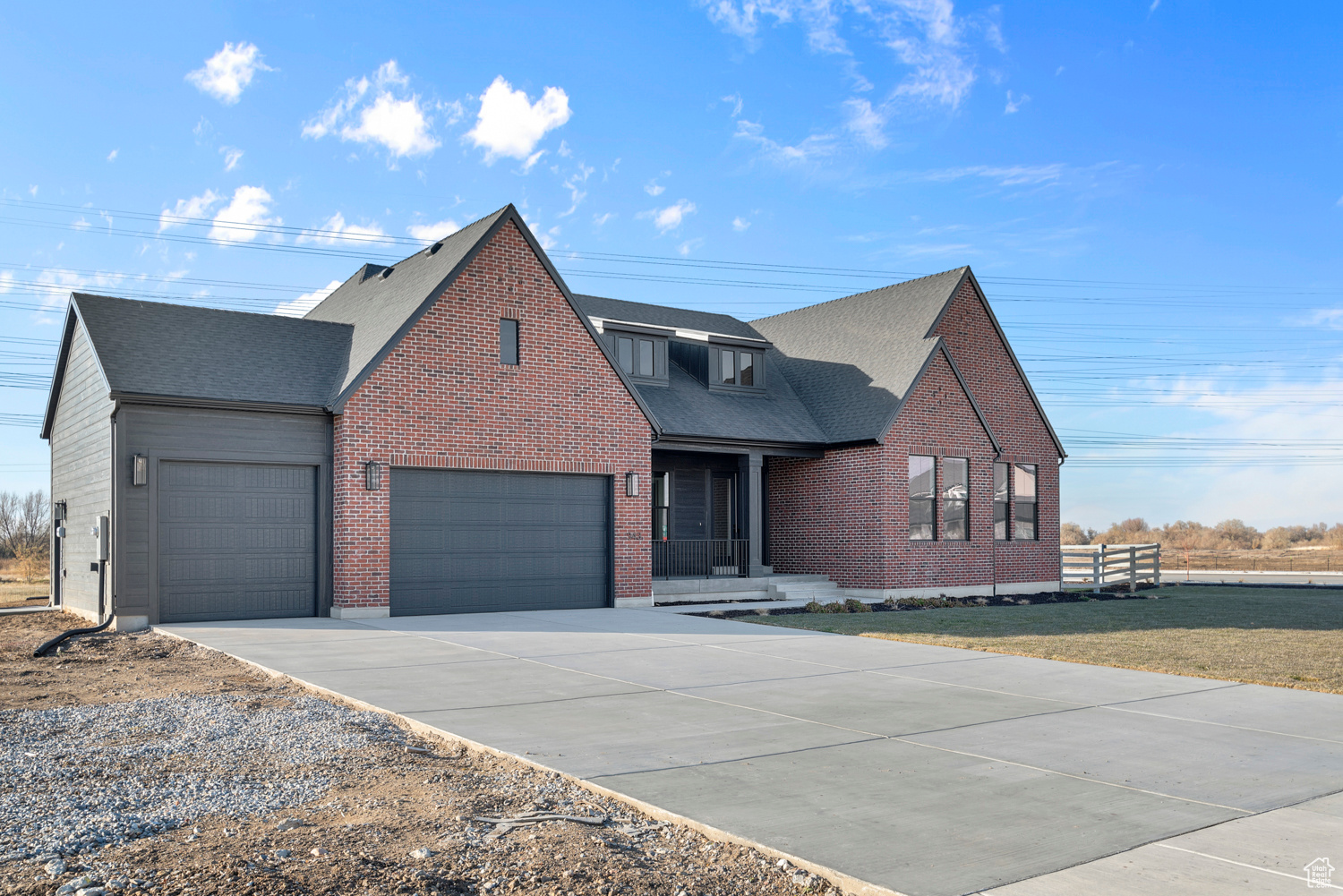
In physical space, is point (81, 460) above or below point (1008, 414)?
below

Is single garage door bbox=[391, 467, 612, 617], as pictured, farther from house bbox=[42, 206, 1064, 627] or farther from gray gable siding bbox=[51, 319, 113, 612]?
gray gable siding bbox=[51, 319, 113, 612]

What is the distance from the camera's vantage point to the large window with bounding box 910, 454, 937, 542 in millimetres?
22766

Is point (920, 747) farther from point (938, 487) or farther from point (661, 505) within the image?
point (938, 487)

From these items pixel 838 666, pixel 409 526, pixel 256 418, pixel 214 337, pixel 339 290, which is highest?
pixel 339 290

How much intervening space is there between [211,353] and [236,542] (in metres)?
3.25

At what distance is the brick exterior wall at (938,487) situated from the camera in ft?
73.0

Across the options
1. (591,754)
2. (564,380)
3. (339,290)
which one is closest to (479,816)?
(591,754)

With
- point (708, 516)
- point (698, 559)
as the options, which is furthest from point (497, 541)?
point (708, 516)

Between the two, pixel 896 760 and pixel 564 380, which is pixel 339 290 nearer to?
pixel 564 380

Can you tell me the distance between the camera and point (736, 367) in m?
25.2

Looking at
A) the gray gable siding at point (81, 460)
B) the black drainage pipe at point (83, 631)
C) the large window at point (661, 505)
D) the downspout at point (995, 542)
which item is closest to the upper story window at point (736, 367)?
the large window at point (661, 505)

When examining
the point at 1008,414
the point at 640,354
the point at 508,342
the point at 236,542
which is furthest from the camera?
the point at 1008,414

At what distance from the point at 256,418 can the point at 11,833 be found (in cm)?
1176

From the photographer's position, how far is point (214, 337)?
56.5 ft
